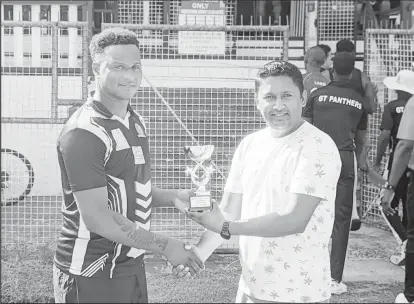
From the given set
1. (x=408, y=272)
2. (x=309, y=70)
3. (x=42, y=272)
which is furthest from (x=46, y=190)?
(x=408, y=272)

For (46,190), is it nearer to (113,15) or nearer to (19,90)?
(19,90)

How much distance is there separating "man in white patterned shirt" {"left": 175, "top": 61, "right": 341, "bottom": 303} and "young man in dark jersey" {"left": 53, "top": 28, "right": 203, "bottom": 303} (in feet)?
1.12

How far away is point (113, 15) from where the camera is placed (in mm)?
11609

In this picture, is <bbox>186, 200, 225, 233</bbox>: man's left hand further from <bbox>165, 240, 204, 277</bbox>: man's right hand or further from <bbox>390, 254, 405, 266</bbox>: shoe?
<bbox>390, 254, 405, 266</bbox>: shoe

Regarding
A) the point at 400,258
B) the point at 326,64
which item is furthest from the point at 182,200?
the point at 326,64

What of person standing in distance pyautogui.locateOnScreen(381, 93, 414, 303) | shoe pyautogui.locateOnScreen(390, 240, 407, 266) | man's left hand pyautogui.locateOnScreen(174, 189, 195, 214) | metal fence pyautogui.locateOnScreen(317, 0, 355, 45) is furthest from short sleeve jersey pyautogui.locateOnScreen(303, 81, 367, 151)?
metal fence pyautogui.locateOnScreen(317, 0, 355, 45)

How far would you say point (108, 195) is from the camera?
2.93 metres

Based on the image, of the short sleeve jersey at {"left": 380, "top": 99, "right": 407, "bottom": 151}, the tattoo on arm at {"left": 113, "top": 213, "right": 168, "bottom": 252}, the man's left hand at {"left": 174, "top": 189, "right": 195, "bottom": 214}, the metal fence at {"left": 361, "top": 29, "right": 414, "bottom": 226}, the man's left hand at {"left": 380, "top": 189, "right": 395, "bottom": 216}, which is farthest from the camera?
the metal fence at {"left": 361, "top": 29, "right": 414, "bottom": 226}

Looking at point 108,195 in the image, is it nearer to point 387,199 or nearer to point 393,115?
point 387,199

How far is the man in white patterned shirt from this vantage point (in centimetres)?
277

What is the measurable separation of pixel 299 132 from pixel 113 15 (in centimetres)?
929

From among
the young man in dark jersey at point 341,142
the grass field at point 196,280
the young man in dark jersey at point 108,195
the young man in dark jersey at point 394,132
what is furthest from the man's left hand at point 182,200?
the young man in dark jersey at point 394,132

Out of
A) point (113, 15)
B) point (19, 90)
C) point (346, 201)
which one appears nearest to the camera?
point (346, 201)

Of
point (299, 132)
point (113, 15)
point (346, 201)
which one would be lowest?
point (346, 201)
